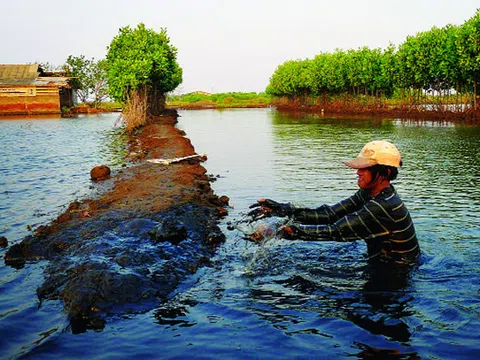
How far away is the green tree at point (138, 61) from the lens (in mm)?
37469

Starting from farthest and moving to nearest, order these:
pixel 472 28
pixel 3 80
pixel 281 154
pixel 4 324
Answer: pixel 3 80
pixel 472 28
pixel 281 154
pixel 4 324

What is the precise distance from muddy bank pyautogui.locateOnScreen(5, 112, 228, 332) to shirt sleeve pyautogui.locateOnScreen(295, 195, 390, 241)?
6.65 ft

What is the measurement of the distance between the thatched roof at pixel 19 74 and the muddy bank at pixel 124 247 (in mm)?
59206

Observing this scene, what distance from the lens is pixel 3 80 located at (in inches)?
2648

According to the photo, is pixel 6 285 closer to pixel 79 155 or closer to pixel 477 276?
pixel 477 276

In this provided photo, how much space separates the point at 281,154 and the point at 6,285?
17.3m

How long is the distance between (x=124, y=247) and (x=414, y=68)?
4667 cm

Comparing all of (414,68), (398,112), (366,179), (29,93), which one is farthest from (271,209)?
(29,93)

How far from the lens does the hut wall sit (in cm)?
6519

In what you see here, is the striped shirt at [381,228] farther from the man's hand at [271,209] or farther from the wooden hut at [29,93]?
the wooden hut at [29,93]

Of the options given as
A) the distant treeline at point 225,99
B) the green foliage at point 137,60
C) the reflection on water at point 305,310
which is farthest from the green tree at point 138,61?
the distant treeline at point 225,99

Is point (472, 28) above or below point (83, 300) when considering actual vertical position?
above

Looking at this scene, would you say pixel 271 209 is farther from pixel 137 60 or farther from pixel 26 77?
pixel 26 77

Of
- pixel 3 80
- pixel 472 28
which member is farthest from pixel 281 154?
pixel 3 80
